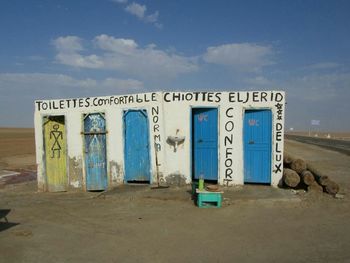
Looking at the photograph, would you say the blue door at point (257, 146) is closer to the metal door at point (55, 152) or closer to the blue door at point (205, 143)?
the blue door at point (205, 143)

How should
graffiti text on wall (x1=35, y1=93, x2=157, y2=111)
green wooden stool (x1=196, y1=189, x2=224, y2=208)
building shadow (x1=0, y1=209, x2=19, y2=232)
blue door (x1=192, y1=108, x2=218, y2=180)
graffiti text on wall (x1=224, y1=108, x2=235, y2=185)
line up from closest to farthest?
building shadow (x1=0, y1=209, x2=19, y2=232), green wooden stool (x1=196, y1=189, x2=224, y2=208), graffiti text on wall (x1=224, y1=108, x2=235, y2=185), blue door (x1=192, y1=108, x2=218, y2=180), graffiti text on wall (x1=35, y1=93, x2=157, y2=111)

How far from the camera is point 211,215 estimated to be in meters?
8.00

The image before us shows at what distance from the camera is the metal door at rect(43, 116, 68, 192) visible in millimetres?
12258

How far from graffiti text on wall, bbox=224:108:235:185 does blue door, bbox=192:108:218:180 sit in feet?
1.03

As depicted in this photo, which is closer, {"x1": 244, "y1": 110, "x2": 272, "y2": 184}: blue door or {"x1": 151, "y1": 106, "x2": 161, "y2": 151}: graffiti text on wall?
{"x1": 244, "y1": 110, "x2": 272, "y2": 184}: blue door

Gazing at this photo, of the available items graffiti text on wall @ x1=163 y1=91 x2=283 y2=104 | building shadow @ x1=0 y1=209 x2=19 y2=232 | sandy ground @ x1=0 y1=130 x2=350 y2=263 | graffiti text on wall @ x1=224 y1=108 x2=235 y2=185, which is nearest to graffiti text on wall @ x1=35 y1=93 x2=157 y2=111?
graffiti text on wall @ x1=163 y1=91 x2=283 y2=104

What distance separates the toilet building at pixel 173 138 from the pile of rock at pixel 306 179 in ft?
1.29

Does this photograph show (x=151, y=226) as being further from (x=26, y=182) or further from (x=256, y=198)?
(x=26, y=182)

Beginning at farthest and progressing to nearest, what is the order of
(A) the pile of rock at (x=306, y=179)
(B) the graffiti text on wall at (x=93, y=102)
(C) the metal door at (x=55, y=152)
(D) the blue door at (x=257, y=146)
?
(C) the metal door at (x=55, y=152)
(B) the graffiti text on wall at (x=93, y=102)
(D) the blue door at (x=257, y=146)
(A) the pile of rock at (x=306, y=179)

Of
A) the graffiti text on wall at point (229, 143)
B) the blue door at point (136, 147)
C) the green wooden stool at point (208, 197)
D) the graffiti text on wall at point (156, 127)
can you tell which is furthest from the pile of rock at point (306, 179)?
the blue door at point (136, 147)

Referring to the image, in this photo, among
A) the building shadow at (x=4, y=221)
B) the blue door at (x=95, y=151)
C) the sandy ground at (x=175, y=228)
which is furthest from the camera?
the blue door at (x=95, y=151)

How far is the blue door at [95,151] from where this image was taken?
11.5 m

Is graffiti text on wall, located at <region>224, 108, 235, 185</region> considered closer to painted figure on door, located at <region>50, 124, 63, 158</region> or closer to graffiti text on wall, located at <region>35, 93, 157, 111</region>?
graffiti text on wall, located at <region>35, 93, 157, 111</region>

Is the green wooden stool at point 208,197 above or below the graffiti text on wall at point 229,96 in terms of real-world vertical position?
below
